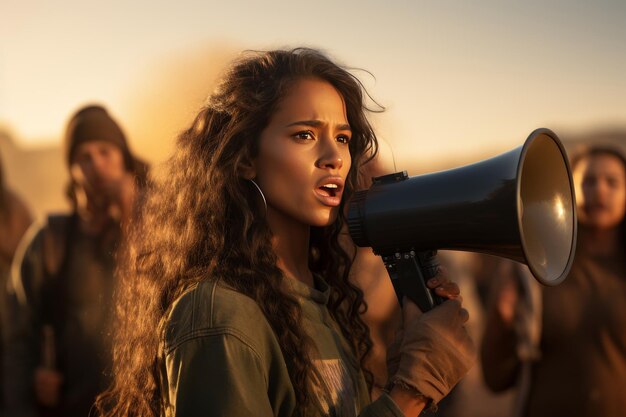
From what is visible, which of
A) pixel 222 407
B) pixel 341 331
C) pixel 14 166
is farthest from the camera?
pixel 14 166

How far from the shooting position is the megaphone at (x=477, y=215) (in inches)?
77.8

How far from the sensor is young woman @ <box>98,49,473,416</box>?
5.88 feet

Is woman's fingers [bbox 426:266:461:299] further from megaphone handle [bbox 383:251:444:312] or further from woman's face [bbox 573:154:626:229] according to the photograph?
woman's face [bbox 573:154:626:229]

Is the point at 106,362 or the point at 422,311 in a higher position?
the point at 422,311

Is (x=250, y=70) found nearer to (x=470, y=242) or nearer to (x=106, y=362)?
(x=470, y=242)

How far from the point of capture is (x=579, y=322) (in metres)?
3.84

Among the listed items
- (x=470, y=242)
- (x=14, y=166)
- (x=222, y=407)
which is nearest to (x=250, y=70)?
(x=470, y=242)

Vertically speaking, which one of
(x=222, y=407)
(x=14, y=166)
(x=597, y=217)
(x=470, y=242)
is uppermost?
(x=470, y=242)

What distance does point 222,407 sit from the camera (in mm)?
1706

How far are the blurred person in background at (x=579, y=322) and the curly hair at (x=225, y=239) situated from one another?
1.72 metres

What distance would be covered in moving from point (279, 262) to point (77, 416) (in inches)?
98.2

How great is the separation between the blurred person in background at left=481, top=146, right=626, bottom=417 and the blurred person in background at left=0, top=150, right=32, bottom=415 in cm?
314

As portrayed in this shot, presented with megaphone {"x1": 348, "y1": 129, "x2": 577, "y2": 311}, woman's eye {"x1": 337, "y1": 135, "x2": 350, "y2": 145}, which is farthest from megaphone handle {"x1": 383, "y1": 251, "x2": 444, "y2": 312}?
woman's eye {"x1": 337, "y1": 135, "x2": 350, "y2": 145}

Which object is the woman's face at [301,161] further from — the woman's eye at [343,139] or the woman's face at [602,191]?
the woman's face at [602,191]
